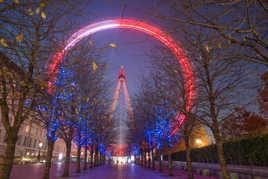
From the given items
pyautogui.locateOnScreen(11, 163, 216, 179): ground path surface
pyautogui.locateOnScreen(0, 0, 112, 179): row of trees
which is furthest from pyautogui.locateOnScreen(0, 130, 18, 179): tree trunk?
pyautogui.locateOnScreen(11, 163, 216, 179): ground path surface

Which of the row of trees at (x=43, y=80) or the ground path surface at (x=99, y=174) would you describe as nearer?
the row of trees at (x=43, y=80)

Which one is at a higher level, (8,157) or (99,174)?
(8,157)

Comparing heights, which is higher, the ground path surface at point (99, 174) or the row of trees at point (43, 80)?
the row of trees at point (43, 80)

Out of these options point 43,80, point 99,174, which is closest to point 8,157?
point 43,80

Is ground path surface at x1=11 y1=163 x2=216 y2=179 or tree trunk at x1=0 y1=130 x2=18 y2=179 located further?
ground path surface at x1=11 y1=163 x2=216 y2=179

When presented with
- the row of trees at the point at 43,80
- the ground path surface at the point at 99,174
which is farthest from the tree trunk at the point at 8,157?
the ground path surface at the point at 99,174

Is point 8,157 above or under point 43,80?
under

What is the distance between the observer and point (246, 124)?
137 ft

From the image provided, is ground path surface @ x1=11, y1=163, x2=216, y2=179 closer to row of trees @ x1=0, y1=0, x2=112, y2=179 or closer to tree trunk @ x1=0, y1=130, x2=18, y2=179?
row of trees @ x1=0, y1=0, x2=112, y2=179

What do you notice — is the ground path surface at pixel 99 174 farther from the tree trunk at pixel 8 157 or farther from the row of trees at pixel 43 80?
the tree trunk at pixel 8 157

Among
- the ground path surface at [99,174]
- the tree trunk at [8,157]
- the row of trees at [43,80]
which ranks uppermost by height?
the row of trees at [43,80]

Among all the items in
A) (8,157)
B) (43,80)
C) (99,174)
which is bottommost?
(99,174)

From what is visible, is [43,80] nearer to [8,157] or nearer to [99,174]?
[8,157]

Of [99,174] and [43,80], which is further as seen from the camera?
[99,174]
